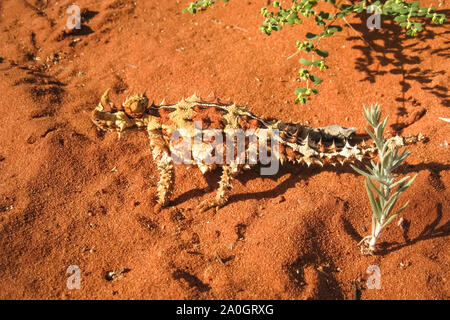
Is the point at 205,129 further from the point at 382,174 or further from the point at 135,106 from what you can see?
the point at 382,174

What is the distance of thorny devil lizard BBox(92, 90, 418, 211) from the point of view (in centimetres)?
297

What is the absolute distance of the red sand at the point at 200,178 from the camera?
2.53 metres

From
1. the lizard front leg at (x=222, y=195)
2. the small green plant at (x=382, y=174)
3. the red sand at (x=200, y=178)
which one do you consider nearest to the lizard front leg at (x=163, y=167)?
the red sand at (x=200, y=178)

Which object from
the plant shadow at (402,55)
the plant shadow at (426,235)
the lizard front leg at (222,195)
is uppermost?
the plant shadow at (402,55)

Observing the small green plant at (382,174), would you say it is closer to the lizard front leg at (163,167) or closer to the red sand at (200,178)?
the red sand at (200,178)

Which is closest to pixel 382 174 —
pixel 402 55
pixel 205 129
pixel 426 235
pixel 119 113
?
pixel 426 235

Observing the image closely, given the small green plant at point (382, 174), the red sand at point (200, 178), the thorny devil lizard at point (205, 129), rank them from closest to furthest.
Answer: the small green plant at point (382, 174) → the red sand at point (200, 178) → the thorny devil lizard at point (205, 129)

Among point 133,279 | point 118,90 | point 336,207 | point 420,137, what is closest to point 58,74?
point 118,90

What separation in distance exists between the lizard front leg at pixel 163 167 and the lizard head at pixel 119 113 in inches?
8.7

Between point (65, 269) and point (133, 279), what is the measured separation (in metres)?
0.54

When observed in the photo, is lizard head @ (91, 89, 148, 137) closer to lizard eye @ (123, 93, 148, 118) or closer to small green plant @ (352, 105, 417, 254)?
lizard eye @ (123, 93, 148, 118)

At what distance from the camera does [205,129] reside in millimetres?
2961

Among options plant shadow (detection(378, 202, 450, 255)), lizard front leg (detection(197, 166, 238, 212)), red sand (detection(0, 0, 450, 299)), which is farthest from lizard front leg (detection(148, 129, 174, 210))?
plant shadow (detection(378, 202, 450, 255))
